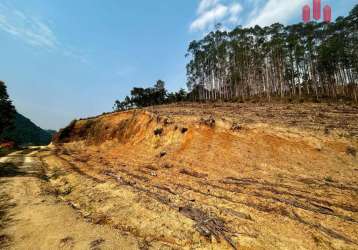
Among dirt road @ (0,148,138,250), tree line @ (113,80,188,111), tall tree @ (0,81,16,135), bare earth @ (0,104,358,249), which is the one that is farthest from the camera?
tree line @ (113,80,188,111)

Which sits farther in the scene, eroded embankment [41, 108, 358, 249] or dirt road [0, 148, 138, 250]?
eroded embankment [41, 108, 358, 249]

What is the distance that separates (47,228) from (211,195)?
5.70 metres

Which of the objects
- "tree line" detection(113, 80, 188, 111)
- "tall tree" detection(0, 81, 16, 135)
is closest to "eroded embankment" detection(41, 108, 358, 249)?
"tall tree" detection(0, 81, 16, 135)

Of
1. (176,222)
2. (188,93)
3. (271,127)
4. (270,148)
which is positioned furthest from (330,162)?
(188,93)

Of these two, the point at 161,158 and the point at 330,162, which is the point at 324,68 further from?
the point at 161,158

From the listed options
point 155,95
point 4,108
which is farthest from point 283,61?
point 4,108

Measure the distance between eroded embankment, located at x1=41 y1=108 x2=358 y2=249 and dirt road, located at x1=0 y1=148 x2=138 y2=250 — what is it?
0.49 metres

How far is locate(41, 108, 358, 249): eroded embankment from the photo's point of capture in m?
5.31

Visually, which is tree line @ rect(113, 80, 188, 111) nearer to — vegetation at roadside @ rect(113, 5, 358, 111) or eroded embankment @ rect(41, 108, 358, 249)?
vegetation at roadside @ rect(113, 5, 358, 111)

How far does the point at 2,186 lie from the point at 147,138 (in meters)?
11.7

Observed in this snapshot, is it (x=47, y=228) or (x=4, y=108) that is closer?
(x=47, y=228)

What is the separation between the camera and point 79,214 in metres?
6.96

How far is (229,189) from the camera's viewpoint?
28.0ft

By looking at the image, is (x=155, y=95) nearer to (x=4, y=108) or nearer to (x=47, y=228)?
(x=4, y=108)
